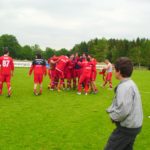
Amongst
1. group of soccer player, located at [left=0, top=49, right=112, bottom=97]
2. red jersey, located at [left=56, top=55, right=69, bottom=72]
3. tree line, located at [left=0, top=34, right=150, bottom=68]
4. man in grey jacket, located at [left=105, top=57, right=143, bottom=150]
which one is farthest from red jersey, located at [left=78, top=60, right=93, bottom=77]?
tree line, located at [left=0, top=34, right=150, bottom=68]

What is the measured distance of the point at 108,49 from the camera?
5207 inches

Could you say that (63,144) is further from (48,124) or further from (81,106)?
(81,106)

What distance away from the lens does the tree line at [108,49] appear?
11425 cm

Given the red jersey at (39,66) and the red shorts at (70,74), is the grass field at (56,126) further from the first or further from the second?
the red shorts at (70,74)

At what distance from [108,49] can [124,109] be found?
129 metres

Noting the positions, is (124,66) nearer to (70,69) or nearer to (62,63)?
(62,63)

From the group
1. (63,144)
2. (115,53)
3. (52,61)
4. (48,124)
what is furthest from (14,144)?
(115,53)

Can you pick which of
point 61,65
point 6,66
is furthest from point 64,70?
point 6,66

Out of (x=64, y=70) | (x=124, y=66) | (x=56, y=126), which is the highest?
(x=124, y=66)

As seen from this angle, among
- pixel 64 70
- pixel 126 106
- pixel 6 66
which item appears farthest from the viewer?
pixel 64 70

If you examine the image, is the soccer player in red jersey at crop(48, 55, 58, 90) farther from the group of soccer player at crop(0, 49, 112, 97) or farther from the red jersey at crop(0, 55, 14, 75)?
the red jersey at crop(0, 55, 14, 75)

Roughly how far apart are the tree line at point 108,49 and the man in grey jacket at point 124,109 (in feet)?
340

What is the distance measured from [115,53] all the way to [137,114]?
119772 millimetres

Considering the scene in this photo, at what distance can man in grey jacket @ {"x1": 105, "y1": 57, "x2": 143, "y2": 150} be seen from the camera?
4.69 meters
